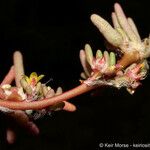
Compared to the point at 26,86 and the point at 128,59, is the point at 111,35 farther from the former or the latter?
the point at 26,86

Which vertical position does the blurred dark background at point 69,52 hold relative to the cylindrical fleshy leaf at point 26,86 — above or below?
above

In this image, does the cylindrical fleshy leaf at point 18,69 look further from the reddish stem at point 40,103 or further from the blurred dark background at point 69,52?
the blurred dark background at point 69,52

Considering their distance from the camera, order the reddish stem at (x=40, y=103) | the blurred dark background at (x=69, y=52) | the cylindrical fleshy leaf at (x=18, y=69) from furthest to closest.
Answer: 1. the blurred dark background at (x=69, y=52)
2. the cylindrical fleshy leaf at (x=18, y=69)
3. the reddish stem at (x=40, y=103)

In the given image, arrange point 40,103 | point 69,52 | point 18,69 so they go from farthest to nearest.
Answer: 1. point 69,52
2. point 18,69
3. point 40,103

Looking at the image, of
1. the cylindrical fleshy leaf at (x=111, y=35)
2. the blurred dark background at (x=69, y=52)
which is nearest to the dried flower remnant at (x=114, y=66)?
the cylindrical fleshy leaf at (x=111, y=35)

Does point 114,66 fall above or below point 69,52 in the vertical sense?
below

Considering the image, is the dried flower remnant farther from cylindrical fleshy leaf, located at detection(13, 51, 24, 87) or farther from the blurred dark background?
the blurred dark background

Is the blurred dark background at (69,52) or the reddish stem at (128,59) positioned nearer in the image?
the reddish stem at (128,59)

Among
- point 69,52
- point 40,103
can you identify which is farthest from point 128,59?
point 69,52

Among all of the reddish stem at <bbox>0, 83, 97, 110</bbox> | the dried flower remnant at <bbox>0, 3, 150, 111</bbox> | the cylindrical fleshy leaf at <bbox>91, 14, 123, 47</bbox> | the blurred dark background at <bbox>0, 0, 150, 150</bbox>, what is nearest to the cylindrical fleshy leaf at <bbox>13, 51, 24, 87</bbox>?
the dried flower remnant at <bbox>0, 3, 150, 111</bbox>
